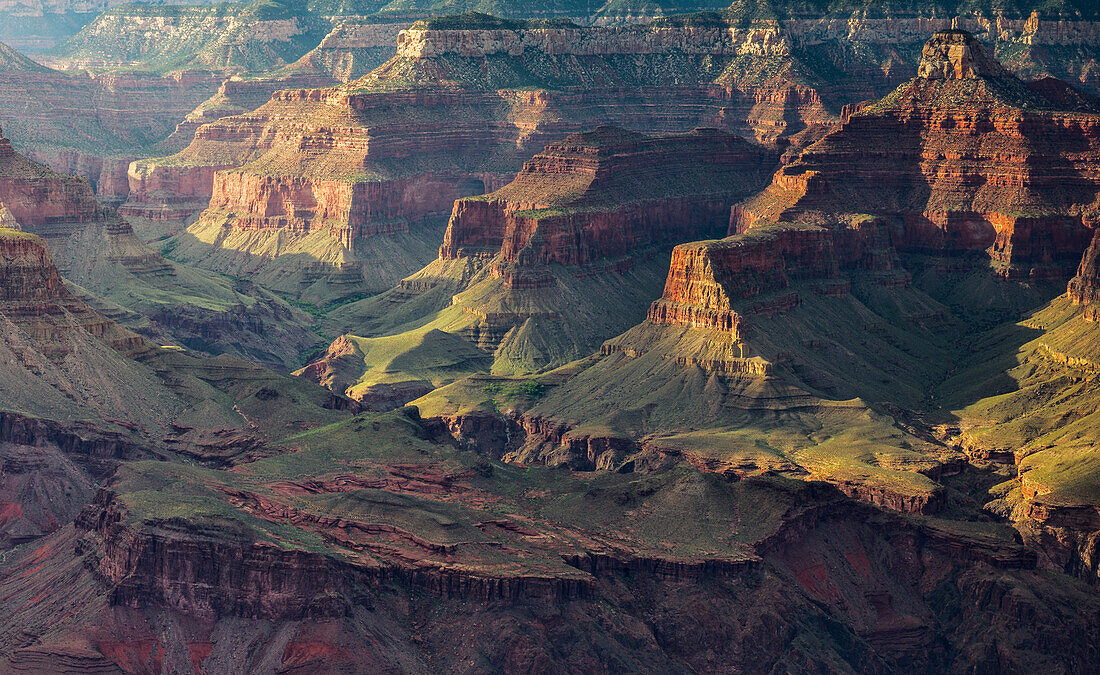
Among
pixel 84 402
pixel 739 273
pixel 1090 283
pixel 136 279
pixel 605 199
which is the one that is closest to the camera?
pixel 84 402

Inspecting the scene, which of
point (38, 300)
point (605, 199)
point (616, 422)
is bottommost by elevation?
point (616, 422)

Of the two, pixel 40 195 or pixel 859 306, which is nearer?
pixel 859 306

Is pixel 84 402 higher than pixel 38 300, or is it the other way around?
pixel 38 300

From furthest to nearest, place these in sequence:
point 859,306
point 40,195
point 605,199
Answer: point 40,195, point 605,199, point 859,306

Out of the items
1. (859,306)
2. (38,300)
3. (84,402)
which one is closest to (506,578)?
(84,402)

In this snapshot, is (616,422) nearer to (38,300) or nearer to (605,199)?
(38,300)

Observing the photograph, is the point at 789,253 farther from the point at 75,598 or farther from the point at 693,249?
the point at 75,598

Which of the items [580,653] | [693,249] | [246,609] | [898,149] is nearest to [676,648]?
[580,653]

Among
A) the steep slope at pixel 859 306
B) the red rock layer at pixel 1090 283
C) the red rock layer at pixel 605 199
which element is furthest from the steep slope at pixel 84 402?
the red rock layer at pixel 1090 283
